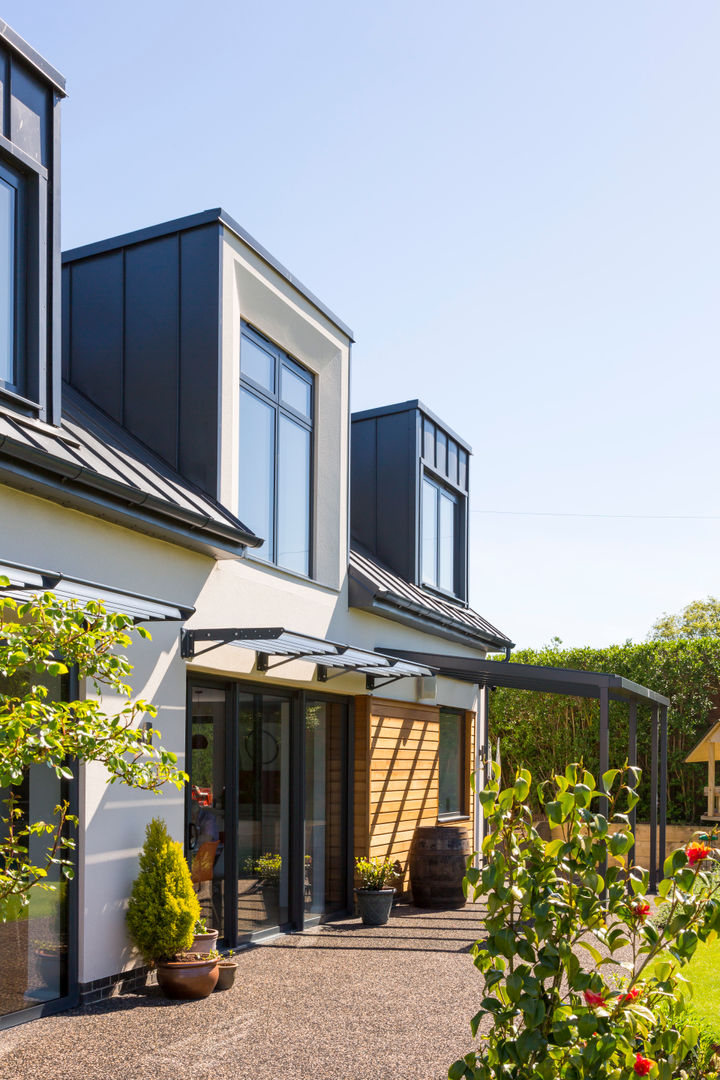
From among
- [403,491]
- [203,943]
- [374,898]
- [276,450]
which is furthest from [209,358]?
[403,491]

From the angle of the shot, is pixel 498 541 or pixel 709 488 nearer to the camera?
pixel 709 488

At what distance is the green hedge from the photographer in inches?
722

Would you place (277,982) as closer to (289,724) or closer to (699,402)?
(289,724)

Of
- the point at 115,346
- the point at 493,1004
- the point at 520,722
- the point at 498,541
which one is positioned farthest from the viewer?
the point at 498,541

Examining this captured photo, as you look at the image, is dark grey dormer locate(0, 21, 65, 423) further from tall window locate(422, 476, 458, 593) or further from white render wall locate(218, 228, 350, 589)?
tall window locate(422, 476, 458, 593)

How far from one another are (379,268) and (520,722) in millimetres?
10070

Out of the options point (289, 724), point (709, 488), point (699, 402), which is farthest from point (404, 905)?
point (709, 488)

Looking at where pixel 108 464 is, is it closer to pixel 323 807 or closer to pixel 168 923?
pixel 168 923

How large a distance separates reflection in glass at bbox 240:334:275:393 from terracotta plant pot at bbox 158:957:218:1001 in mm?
5329

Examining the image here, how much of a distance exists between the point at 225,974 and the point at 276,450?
5.07m

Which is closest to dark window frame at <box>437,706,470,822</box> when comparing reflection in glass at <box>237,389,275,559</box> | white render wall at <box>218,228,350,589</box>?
white render wall at <box>218,228,350,589</box>

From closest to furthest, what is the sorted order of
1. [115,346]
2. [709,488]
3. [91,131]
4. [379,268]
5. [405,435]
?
[91,131] < [115,346] < [379,268] < [405,435] < [709,488]

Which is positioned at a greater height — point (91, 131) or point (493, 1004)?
point (91, 131)

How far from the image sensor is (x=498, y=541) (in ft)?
116
